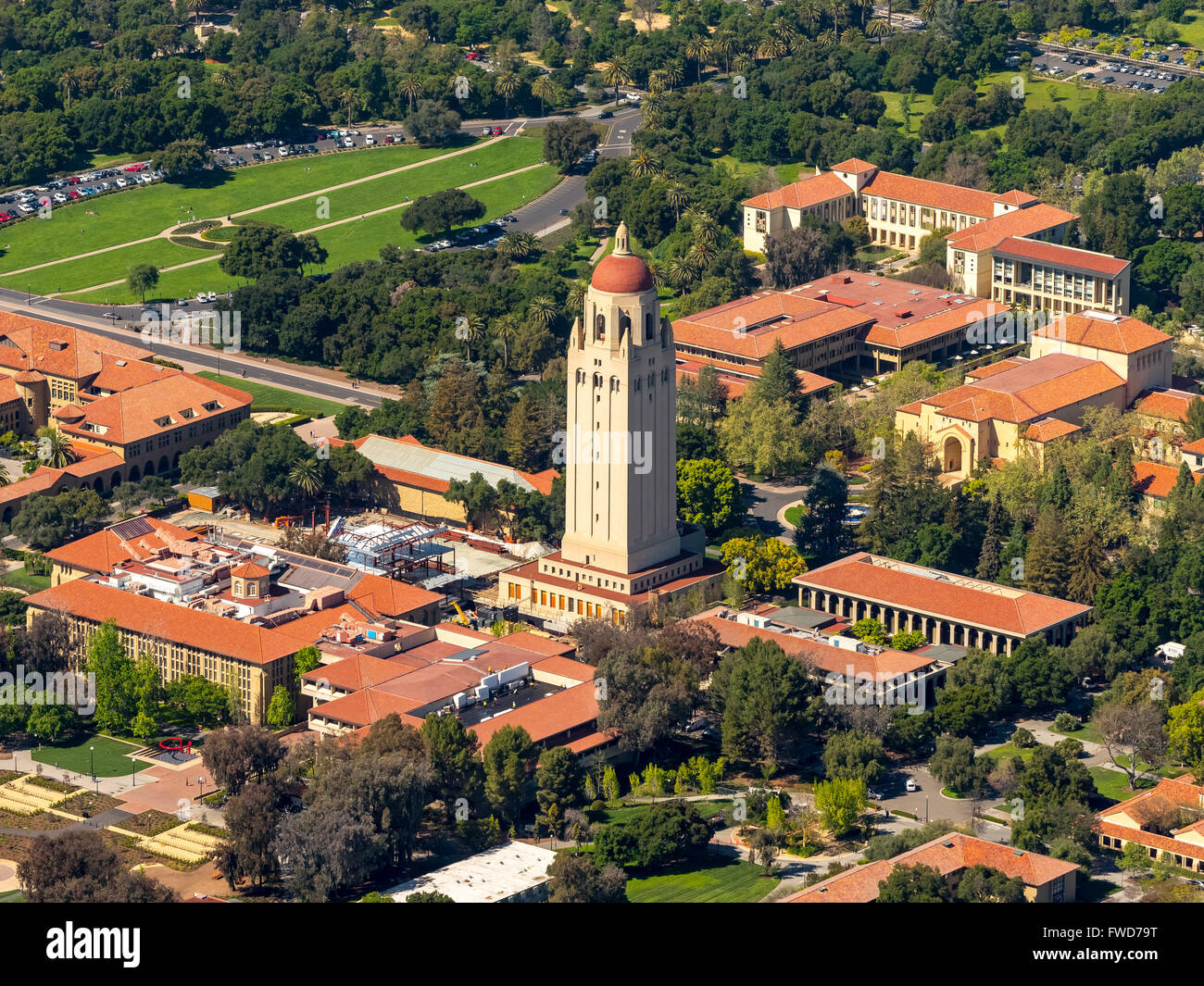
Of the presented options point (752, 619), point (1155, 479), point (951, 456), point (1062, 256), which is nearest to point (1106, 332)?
point (951, 456)

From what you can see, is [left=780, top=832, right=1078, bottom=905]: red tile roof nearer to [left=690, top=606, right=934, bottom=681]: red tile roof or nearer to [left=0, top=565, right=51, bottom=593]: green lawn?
[left=690, top=606, right=934, bottom=681]: red tile roof

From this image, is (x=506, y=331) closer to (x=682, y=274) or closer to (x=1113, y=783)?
(x=682, y=274)

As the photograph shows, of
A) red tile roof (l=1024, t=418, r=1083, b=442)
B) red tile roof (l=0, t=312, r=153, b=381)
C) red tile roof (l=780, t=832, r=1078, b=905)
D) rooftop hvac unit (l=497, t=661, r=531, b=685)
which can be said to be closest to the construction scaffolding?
rooftop hvac unit (l=497, t=661, r=531, b=685)

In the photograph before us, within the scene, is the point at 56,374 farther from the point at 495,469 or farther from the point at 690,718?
the point at 690,718

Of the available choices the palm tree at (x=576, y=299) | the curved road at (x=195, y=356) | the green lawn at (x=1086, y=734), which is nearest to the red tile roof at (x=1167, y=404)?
the palm tree at (x=576, y=299)

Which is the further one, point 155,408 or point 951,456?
point 155,408

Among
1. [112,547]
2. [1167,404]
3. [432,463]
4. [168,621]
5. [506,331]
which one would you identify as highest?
[506,331]
